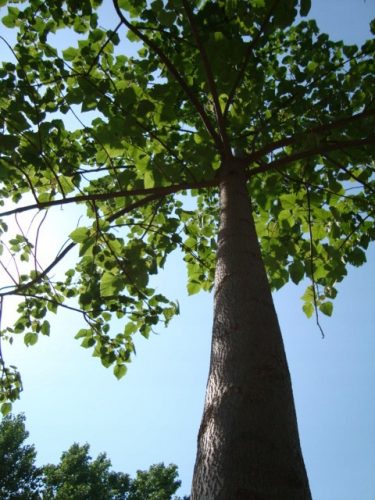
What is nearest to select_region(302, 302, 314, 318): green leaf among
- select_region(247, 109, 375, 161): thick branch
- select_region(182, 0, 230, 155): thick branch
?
select_region(247, 109, 375, 161): thick branch

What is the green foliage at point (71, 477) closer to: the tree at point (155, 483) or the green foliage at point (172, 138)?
the tree at point (155, 483)

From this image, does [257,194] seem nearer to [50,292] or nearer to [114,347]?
[114,347]

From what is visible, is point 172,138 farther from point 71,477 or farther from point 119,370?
point 71,477

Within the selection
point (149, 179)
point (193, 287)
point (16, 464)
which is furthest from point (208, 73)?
point (16, 464)

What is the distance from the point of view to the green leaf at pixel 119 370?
337cm

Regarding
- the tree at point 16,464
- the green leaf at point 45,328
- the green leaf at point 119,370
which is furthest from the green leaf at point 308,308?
the tree at point 16,464

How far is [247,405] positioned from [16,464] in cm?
2447

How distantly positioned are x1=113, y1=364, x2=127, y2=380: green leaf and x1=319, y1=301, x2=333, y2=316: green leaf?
77.4 inches

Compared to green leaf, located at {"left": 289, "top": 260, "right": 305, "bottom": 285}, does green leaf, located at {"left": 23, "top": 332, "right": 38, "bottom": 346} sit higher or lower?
lower

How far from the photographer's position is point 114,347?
3.51 m

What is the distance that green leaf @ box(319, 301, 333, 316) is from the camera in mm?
3008

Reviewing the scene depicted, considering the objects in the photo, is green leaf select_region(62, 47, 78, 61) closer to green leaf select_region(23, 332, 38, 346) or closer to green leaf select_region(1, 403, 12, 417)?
green leaf select_region(23, 332, 38, 346)

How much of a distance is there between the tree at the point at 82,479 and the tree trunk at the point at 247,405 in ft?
75.7

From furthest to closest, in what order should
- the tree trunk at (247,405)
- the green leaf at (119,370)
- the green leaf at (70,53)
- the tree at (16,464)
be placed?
the tree at (16,464), the green leaf at (119,370), the green leaf at (70,53), the tree trunk at (247,405)
